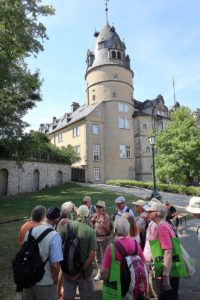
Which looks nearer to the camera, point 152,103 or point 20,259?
point 20,259

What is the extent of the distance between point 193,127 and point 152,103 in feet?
60.1

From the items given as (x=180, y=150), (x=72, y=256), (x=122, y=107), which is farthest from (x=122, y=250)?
(x=122, y=107)

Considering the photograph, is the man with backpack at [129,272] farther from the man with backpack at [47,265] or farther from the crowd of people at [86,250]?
the man with backpack at [47,265]

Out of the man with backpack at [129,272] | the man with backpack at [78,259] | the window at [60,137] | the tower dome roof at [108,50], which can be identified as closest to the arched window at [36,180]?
the window at [60,137]

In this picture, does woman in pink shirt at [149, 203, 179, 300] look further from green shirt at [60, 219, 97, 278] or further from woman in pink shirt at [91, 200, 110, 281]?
woman in pink shirt at [91, 200, 110, 281]

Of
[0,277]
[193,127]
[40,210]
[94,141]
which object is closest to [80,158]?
→ [94,141]

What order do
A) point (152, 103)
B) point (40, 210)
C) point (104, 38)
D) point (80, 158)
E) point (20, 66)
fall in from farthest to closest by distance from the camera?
1. point (152, 103)
2. point (104, 38)
3. point (80, 158)
4. point (20, 66)
5. point (40, 210)

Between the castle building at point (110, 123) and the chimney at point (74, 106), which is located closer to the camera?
the castle building at point (110, 123)

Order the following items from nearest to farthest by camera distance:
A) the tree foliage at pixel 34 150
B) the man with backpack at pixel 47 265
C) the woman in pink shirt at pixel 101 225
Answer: the man with backpack at pixel 47 265 → the woman in pink shirt at pixel 101 225 → the tree foliage at pixel 34 150

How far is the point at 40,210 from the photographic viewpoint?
4680mm

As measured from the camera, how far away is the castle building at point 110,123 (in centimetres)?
4462

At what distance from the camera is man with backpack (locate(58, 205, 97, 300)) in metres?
4.67

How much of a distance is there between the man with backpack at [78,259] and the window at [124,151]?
40.8 metres

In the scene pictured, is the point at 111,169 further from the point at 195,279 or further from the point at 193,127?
the point at 195,279
